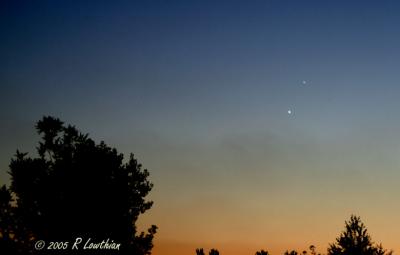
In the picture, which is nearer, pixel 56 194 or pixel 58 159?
pixel 56 194

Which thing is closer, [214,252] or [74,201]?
[74,201]

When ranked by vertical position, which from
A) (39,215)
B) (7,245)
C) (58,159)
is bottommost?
(7,245)

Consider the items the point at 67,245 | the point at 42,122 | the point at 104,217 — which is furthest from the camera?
the point at 42,122

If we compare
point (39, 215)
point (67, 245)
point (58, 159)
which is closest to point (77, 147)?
point (58, 159)

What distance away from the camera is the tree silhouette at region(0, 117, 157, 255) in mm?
20983

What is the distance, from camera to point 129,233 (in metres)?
22.9

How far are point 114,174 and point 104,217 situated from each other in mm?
2806

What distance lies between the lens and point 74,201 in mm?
21203

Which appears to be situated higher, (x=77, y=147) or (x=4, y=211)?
(x=77, y=147)

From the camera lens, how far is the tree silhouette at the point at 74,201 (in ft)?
68.8

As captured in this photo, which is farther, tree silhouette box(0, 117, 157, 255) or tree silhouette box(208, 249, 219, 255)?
tree silhouette box(208, 249, 219, 255)

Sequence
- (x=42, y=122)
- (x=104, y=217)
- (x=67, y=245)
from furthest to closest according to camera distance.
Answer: (x=42, y=122) < (x=104, y=217) < (x=67, y=245)

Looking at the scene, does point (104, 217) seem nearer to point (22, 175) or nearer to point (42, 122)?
point (22, 175)

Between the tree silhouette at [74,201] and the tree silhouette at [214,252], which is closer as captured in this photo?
the tree silhouette at [74,201]
